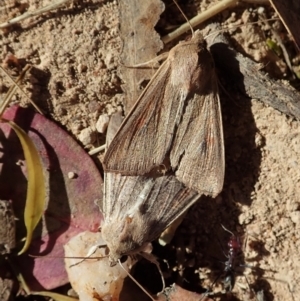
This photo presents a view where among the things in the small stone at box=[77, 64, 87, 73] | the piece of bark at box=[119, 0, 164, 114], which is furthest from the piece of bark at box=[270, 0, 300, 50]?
the small stone at box=[77, 64, 87, 73]

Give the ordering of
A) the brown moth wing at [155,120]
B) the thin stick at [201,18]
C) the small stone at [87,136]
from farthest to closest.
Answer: the small stone at [87,136] < the thin stick at [201,18] < the brown moth wing at [155,120]

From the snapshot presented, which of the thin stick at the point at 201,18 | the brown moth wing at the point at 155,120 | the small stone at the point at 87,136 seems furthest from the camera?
the small stone at the point at 87,136

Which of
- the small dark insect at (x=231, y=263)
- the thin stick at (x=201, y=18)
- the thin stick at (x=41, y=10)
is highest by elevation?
the thin stick at (x=41, y=10)

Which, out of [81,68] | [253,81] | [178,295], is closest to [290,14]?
[253,81]

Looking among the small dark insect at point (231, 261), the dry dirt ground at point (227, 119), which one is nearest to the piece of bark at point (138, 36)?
the dry dirt ground at point (227, 119)

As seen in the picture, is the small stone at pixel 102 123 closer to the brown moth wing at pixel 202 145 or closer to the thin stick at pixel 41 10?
the brown moth wing at pixel 202 145

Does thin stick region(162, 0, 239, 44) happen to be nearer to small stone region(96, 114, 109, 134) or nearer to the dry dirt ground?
the dry dirt ground
